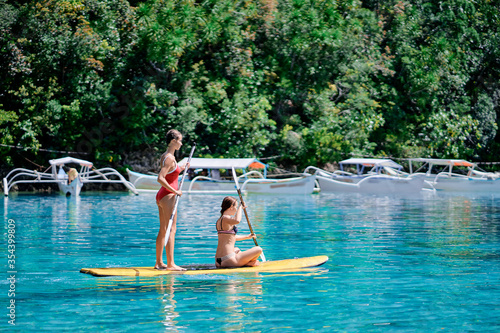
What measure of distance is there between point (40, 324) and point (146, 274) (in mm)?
2585

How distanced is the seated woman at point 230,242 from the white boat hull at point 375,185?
26.0 meters

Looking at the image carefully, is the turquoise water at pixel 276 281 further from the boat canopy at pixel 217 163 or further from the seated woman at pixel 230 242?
the boat canopy at pixel 217 163

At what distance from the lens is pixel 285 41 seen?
43.8m

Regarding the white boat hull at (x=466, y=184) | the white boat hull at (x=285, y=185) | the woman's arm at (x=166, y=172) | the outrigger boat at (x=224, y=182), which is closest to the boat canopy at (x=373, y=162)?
the white boat hull at (x=466, y=184)

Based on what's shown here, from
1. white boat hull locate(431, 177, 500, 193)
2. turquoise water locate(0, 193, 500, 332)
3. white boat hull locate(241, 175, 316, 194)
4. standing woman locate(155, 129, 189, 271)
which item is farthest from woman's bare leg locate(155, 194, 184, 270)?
white boat hull locate(431, 177, 500, 193)

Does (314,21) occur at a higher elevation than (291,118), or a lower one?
higher

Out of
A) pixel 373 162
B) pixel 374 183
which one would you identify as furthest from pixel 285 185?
pixel 373 162

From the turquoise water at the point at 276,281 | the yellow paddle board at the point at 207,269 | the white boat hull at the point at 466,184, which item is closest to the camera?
the turquoise water at the point at 276,281

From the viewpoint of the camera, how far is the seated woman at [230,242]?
10117mm

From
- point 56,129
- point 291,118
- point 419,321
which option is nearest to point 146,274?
point 419,321

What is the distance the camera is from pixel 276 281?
1003 centimetres

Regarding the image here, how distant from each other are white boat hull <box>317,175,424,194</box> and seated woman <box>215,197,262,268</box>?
25955mm

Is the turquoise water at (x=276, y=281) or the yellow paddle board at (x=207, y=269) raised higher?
the yellow paddle board at (x=207, y=269)

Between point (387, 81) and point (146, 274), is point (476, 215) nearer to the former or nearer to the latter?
point (146, 274)
